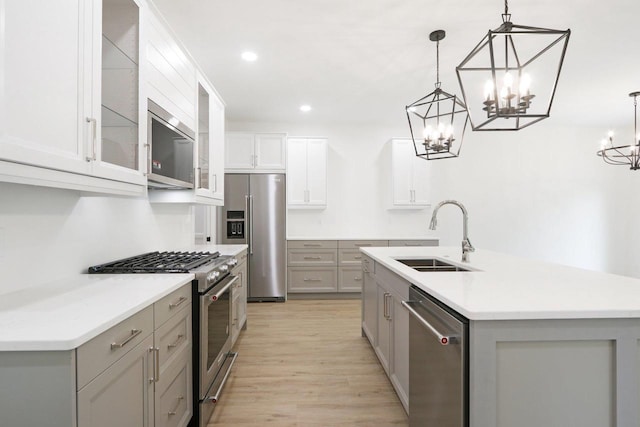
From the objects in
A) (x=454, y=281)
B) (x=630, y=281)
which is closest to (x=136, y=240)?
(x=454, y=281)

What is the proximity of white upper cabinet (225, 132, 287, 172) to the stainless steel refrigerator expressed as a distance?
0.45ft

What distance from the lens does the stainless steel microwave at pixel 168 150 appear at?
1955 mm

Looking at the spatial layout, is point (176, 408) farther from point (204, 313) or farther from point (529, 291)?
point (529, 291)

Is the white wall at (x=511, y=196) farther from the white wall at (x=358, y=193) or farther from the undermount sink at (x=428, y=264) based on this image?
the undermount sink at (x=428, y=264)

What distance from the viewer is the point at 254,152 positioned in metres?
4.78

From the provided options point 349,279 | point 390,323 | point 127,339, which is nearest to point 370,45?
point 390,323

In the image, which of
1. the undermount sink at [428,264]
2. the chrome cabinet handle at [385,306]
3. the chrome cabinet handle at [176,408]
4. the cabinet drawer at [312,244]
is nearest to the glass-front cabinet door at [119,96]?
the chrome cabinet handle at [176,408]

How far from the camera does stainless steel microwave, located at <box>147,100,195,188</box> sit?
1955 mm

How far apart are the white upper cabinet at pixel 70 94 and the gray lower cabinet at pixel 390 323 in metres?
1.69

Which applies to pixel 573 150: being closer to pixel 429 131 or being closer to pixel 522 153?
pixel 522 153

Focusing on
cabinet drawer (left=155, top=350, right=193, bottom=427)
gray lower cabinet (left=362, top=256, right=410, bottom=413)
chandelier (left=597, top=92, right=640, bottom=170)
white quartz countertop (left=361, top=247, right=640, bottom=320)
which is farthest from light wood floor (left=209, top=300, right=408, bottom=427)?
chandelier (left=597, top=92, right=640, bottom=170)

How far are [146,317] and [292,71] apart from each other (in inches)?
113

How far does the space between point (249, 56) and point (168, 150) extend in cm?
147

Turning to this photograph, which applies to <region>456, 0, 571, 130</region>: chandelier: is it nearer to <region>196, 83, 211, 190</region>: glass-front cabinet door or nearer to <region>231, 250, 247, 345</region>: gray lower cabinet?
<region>196, 83, 211, 190</region>: glass-front cabinet door
